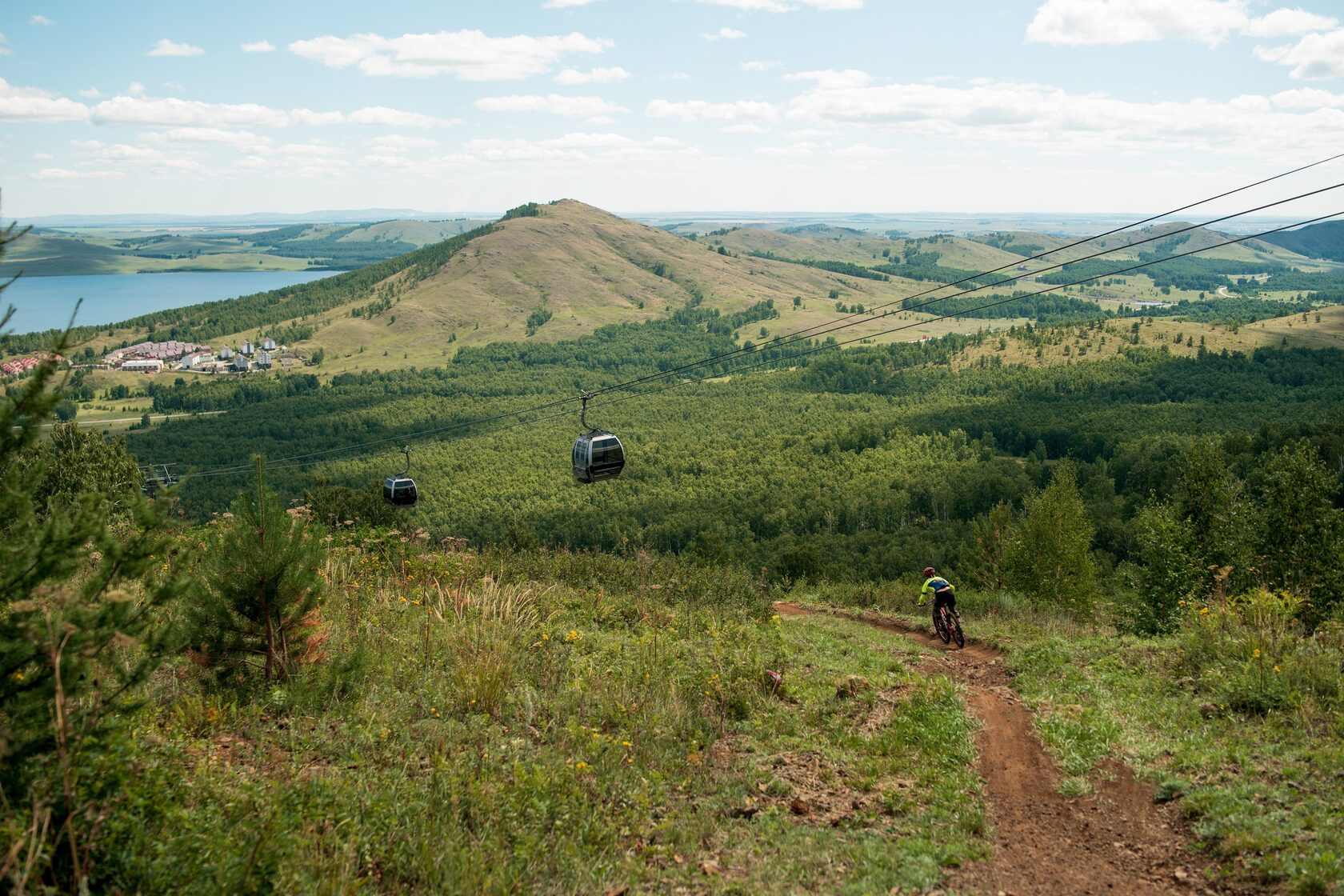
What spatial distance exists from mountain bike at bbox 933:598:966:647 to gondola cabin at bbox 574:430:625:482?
341 inches

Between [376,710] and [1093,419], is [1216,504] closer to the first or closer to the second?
[376,710]

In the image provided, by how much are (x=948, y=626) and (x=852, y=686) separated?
5680mm

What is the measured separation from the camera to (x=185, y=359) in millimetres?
189125

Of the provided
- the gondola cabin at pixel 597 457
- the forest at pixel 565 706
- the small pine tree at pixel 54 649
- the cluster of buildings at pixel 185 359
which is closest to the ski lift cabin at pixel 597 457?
the gondola cabin at pixel 597 457

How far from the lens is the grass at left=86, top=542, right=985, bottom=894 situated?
5.70 metres

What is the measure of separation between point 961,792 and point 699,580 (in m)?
9.55

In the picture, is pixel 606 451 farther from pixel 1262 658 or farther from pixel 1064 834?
pixel 1064 834

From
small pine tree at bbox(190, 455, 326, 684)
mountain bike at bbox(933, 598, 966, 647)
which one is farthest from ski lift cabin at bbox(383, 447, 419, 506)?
small pine tree at bbox(190, 455, 326, 684)

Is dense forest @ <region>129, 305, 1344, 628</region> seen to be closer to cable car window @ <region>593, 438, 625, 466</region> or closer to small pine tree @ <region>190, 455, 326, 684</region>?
cable car window @ <region>593, 438, 625, 466</region>

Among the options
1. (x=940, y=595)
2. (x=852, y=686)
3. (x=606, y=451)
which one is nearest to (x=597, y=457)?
(x=606, y=451)

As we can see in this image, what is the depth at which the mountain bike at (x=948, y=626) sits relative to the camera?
16.0 meters

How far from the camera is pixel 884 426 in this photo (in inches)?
5202

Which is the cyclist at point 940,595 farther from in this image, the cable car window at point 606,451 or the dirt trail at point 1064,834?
the cable car window at point 606,451

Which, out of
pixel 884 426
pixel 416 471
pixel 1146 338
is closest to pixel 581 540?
pixel 416 471
